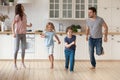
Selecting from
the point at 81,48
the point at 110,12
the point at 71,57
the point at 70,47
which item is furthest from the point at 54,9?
the point at 71,57

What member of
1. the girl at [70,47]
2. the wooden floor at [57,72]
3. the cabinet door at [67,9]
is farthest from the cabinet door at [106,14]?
the girl at [70,47]

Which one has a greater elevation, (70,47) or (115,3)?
(115,3)

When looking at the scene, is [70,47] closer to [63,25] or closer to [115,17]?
[63,25]

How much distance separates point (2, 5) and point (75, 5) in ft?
6.91

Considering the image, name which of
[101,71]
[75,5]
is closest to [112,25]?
[75,5]

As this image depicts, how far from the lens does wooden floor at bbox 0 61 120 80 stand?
22.1 feet

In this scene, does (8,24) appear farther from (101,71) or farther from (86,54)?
(101,71)

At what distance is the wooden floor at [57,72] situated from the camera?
6.72 meters

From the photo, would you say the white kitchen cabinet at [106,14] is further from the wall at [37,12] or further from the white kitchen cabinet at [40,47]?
the white kitchen cabinet at [40,47]

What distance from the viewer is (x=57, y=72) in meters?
7.34

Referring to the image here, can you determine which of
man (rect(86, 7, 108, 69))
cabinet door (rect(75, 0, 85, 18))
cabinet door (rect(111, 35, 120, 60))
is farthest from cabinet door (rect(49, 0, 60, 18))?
man (rect(86, 7, 108, 69))

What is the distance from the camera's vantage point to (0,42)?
9.19 m

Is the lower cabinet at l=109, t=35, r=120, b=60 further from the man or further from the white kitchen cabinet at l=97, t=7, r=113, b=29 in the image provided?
the man

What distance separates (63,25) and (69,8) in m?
0.60
